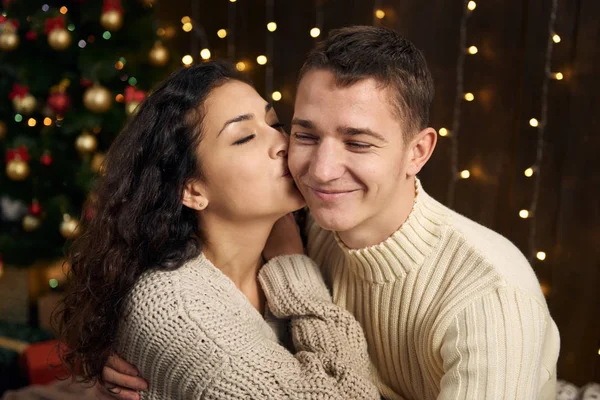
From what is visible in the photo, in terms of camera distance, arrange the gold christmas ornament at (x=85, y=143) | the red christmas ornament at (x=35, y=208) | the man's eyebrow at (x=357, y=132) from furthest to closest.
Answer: the red christmas ornament at (x=35, y=208)
the gold christmas ornament at (x=85, y=143)
the man's eyebrow at (x=357, y=132)

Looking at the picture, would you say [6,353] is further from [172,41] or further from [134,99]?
[172,41]

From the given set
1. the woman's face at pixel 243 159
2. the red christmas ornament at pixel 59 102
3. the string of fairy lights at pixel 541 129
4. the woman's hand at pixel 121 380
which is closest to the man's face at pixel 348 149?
the woman's face at pixel 243 159

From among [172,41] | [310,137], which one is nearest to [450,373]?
[310,137]

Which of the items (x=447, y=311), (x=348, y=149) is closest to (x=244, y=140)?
(x=348, y=149)

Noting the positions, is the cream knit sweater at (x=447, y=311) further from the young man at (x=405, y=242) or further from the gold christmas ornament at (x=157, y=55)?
the gold christmas ornament at (x=157, y=55)

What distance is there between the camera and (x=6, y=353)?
277 cm

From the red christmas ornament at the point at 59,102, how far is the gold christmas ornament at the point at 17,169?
31cm

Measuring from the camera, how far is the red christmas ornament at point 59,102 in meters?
2.88

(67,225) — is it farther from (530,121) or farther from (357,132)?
(530,121)

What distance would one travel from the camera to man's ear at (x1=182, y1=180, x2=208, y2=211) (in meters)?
1.72

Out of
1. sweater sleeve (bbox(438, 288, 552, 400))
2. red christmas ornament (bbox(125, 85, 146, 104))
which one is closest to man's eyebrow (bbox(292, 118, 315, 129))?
sweater sleeve (bbox(438, 288, 552, 400))

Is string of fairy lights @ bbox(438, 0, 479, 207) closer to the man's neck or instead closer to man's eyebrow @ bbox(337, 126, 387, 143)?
the man's neck

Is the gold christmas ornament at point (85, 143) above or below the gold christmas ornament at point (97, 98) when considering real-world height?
below

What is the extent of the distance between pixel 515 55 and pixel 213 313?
69.6 inches
